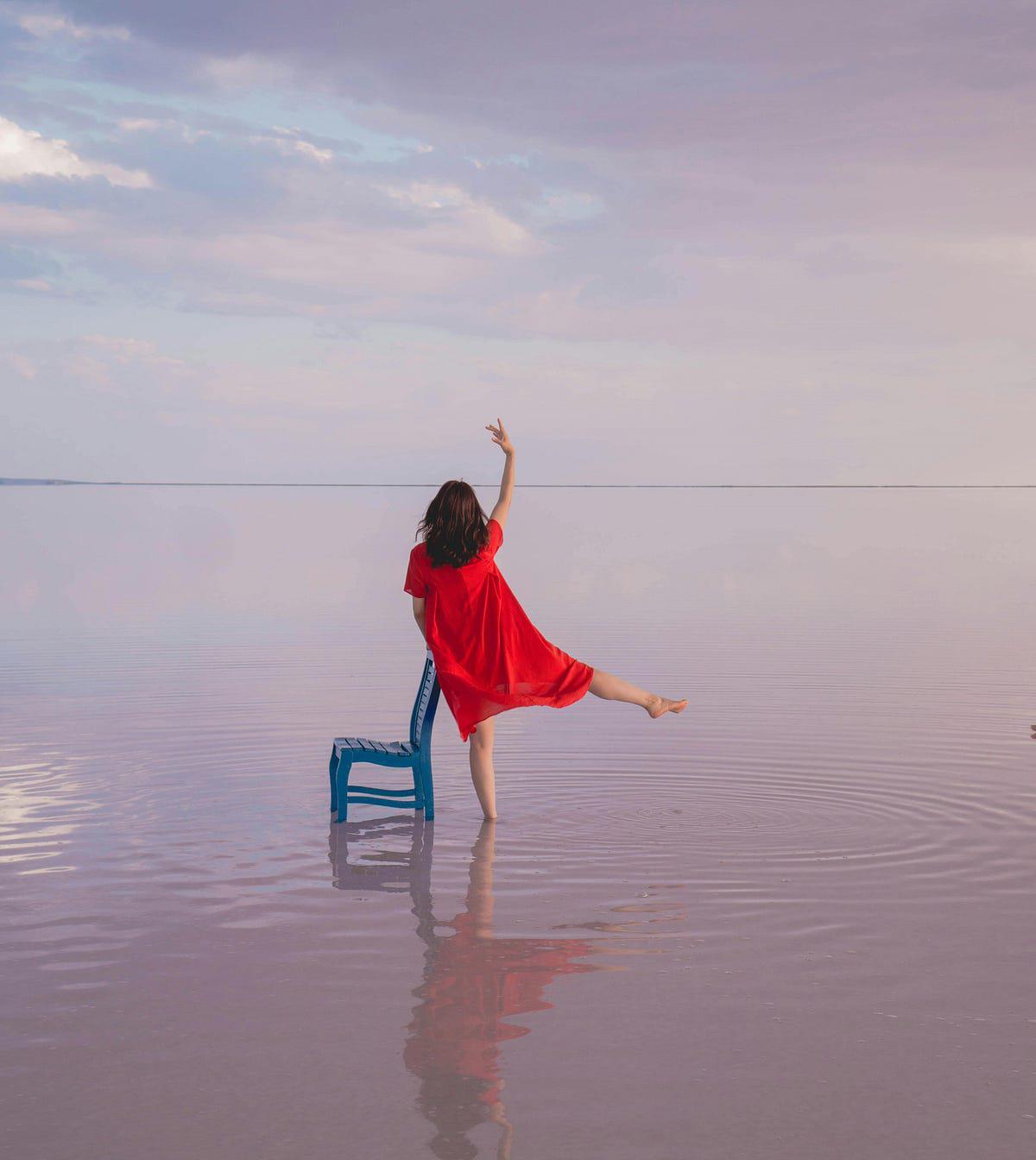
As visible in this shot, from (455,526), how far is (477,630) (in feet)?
1.69

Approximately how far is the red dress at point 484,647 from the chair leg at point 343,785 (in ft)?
1.89

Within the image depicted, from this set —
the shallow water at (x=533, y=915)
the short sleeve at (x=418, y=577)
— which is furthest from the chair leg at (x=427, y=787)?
the short sleeve at (x=418, y=577)

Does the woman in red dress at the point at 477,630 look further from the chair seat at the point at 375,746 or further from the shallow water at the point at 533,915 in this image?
the shallow water at the point at 533,915

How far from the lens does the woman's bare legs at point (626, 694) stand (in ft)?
22.7

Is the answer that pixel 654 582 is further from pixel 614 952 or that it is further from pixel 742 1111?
pixel 742 1111

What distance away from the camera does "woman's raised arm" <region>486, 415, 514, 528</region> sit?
22.4 ft

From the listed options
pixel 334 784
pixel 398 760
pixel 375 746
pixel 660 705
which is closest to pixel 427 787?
pixel 398 760

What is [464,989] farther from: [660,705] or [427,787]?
[660,705]

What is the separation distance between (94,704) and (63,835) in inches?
140

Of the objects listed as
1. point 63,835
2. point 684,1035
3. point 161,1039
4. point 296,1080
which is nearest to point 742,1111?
point 684,1035

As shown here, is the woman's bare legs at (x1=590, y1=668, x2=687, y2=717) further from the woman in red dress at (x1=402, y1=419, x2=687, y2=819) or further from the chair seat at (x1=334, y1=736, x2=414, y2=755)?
the chair seat at (x1=334, y1=736, x2=414, y2=755)

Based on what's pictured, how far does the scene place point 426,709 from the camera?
21.7 feet

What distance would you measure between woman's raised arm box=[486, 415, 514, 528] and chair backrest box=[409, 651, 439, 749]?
78 cm

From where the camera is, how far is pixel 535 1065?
3.51 metres
